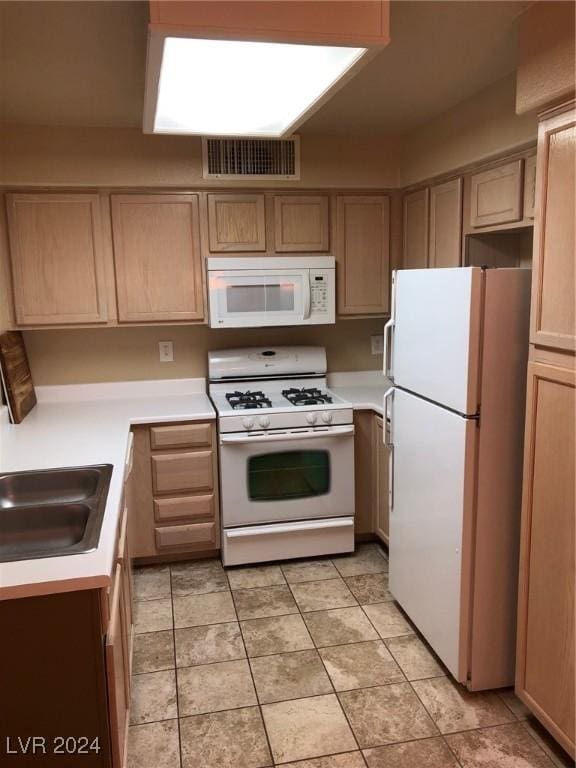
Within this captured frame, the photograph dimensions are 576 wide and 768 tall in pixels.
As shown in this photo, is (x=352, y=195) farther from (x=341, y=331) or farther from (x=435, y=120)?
(x=341, y=331)

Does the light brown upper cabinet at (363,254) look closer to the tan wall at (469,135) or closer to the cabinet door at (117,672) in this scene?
the tan wall at (469,135)

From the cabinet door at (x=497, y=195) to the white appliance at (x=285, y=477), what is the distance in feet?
3.97

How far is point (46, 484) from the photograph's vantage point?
2.18m

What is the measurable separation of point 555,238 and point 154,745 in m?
2.10

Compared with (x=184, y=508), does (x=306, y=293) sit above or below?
above

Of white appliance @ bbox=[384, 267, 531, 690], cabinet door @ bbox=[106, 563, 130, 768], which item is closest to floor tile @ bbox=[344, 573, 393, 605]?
white appliance @ bbox=[384, 267, 531, 690]

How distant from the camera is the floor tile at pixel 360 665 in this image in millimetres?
2385

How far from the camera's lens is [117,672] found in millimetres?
1730

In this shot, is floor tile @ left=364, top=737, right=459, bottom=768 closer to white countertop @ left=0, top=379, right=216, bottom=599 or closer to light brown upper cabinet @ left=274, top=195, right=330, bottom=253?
white countertop @ left=0, top=379, right=216, bottom=599

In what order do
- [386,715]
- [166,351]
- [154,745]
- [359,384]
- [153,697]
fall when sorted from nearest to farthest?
[154,745] → [386,715] → [153,697] → [166,351] → [359,384]

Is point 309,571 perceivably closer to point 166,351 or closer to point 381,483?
point 381,483

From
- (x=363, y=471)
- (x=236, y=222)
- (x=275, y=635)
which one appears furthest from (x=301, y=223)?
(x=275, y=635)

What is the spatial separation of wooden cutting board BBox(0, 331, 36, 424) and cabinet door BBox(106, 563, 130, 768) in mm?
1430

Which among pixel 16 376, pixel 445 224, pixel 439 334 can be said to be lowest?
pixel 16 376
